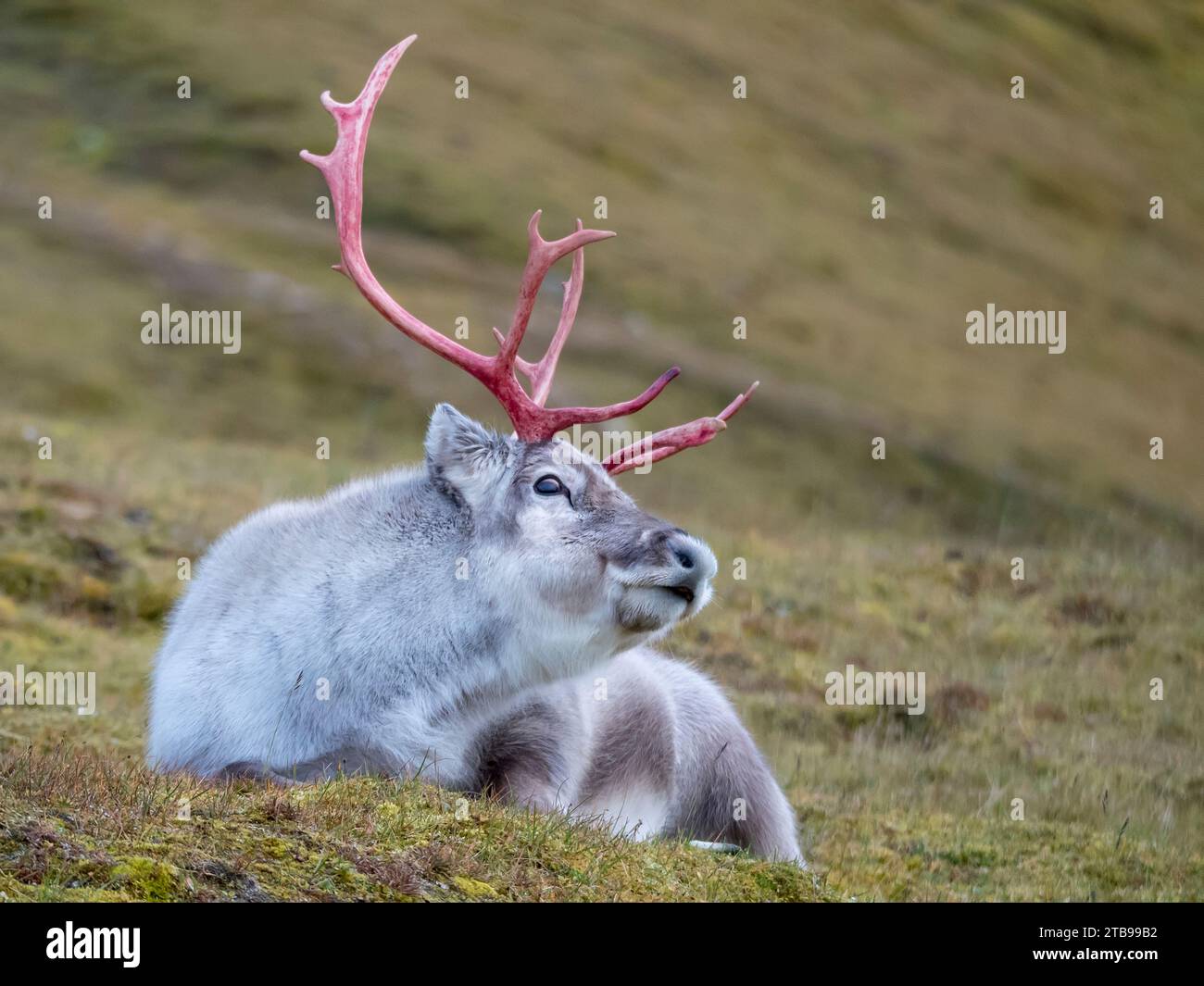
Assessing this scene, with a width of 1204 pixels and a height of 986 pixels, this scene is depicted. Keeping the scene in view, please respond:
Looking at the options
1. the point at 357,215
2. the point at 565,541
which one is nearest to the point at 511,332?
the point at 357,215

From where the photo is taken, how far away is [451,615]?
9555 mm

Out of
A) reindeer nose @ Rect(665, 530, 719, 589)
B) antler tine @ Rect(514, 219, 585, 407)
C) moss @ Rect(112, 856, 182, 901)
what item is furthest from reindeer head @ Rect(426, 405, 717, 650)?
moss @ Rect(112, 856, 182, 901)

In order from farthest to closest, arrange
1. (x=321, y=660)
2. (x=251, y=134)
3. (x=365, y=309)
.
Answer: (x=251, y=134), (x=365, y=309), (x=321, y=660)

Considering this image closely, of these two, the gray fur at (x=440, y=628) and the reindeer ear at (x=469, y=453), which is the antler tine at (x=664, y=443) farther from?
the reindeer ear at (x=469, y=453)

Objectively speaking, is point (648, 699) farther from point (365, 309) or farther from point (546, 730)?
point (365, 309)

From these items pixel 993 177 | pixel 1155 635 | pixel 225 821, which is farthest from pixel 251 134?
pixel 225 821

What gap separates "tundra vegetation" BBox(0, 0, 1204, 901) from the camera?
1083cm

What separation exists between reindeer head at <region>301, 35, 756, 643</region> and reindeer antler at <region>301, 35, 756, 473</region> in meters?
0.01

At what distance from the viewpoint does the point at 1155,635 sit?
1698 centimetres

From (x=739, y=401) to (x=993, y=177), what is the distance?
99190 millimetres

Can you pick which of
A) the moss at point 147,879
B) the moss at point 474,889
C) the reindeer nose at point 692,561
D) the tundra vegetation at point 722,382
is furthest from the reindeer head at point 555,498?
the moss at point 147,879

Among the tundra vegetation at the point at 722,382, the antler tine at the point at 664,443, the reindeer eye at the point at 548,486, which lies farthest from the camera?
the tundra vegetation at the point at 722,382

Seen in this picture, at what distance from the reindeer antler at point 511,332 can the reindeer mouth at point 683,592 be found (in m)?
0.89

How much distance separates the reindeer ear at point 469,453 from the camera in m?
9.83
